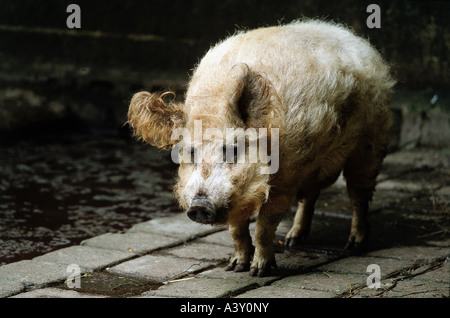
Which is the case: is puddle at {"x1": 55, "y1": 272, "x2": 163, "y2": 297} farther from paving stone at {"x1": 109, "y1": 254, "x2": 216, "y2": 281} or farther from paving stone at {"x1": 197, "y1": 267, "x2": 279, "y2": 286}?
paving stone at {"x1": 197, "y1": 267, "x2": 279, "y2": 286}

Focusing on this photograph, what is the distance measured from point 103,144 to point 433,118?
158 inches

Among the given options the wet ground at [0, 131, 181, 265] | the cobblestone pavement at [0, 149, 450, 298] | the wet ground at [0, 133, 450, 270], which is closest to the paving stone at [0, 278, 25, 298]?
the cobblestone pavement at [0, 149, 450, 298]

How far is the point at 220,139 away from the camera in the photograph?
370cm

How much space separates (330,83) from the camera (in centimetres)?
420

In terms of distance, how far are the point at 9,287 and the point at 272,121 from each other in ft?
5.71

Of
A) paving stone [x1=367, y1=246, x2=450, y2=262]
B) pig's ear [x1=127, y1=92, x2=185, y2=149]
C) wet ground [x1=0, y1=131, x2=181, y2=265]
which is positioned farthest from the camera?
wet ground [x1=0, y1=131, x2=181, y2=265]

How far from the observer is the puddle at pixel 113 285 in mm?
3830

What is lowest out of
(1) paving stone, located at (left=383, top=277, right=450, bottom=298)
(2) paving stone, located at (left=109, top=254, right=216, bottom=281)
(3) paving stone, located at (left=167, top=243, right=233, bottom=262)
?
(2) paving stone, located at (left=109, top=254, right=216, bottom=281)

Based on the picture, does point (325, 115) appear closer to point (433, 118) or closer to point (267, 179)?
→ point (267, 179)

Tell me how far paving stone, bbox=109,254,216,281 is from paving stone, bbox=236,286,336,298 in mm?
575

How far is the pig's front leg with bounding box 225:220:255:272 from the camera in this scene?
4.24 metres

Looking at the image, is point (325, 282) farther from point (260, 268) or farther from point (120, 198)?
point (120, 198)

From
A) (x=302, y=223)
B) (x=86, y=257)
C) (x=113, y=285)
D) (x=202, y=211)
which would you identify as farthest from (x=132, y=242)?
(x=202, y=211)
